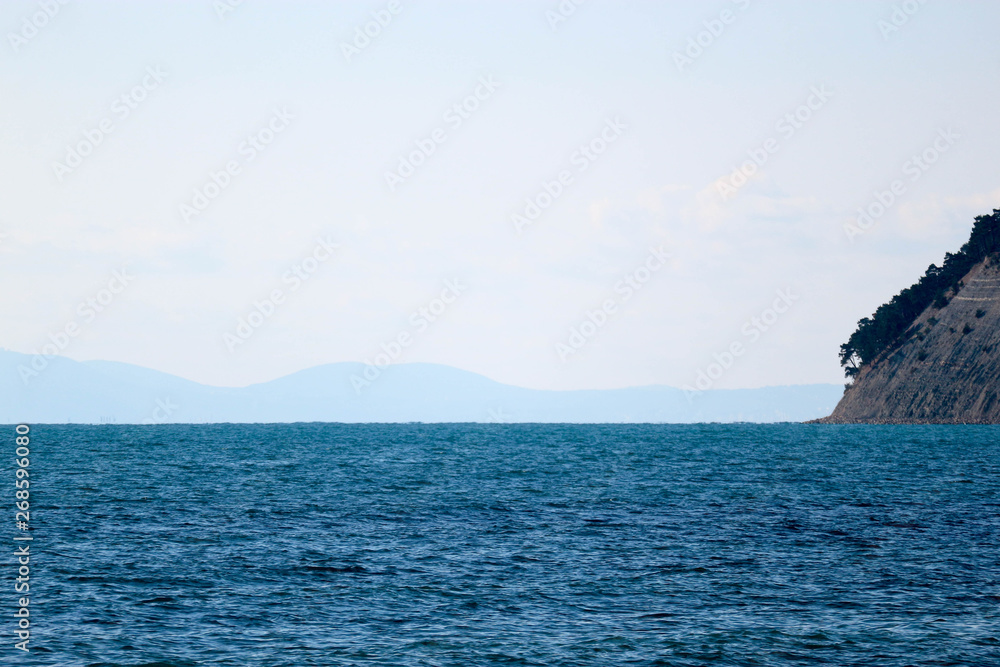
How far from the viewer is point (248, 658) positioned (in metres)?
21.4

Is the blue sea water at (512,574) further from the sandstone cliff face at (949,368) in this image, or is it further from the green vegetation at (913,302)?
the green vegetation at (913,302)

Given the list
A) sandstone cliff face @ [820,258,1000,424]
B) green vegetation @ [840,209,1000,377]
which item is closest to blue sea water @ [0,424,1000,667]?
sandstone cliff face @ [820,258,1000,424]

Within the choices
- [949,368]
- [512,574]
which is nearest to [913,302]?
[949,368]

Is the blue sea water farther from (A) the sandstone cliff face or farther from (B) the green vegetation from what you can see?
(B) the green vegetation

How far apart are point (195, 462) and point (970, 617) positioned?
70981 millimetres

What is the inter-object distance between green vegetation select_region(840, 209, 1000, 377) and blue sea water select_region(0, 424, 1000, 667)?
139m

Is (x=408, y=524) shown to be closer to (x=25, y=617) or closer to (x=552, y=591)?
(x=552, y=591)

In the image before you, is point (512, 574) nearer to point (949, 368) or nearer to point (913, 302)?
point (949, 368)

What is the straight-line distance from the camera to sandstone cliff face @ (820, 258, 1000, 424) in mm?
163500

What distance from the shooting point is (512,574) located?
100 ft

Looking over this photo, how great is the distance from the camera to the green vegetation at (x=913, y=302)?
186125 millimetres

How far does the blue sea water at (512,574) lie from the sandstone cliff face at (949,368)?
116m

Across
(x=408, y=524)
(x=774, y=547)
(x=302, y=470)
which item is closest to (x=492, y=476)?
(x=302, y=470)

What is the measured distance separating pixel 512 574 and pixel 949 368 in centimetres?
15846
